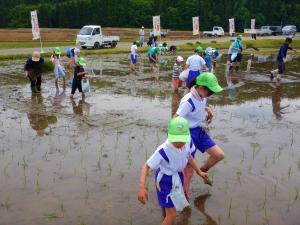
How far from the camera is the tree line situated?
68250mm

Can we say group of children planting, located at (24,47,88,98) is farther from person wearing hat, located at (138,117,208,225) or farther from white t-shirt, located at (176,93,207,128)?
person wearing hat, located at (138,117,208,225)

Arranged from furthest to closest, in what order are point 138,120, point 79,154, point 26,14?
point 26,14 → point 138,120 → point 79,154

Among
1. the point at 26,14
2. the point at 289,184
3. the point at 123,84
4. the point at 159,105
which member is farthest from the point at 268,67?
the point at 26,14

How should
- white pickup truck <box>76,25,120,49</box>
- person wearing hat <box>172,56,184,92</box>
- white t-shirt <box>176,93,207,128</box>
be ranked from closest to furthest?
1. white t-shirt <box>176,93,207,128</box>
2. person wearing hat <box>172,56,184,92</box>
3. white pickup truck <box>76,25,120,49</box>

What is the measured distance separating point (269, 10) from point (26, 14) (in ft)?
154

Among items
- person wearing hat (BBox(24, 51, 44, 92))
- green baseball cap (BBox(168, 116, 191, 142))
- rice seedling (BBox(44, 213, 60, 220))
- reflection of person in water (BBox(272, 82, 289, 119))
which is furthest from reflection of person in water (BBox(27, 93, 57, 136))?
reflection of person in water (BBox(272, 82, 289, 119))

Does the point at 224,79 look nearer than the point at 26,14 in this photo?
Yes

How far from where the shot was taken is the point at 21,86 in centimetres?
1420

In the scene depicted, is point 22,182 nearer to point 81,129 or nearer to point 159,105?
point 81,129

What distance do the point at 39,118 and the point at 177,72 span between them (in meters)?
4.86

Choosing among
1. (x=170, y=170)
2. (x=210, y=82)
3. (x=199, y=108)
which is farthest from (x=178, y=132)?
(x=199, y=108)

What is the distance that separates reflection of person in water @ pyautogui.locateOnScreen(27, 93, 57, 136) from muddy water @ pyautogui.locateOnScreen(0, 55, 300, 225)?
0.02 m

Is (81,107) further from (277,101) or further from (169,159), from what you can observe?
(169,159)

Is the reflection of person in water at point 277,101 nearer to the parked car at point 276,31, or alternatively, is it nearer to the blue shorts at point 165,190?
the blue shorts at point 165,190
